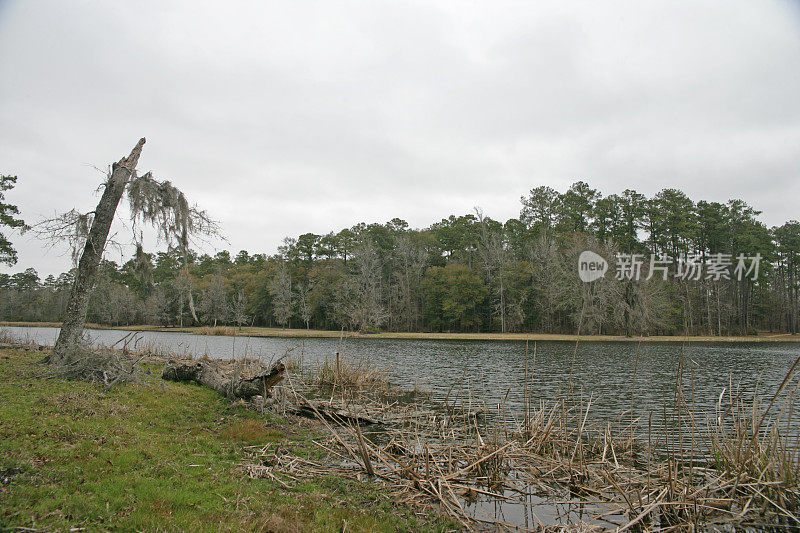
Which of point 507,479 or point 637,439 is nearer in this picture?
point 507,479

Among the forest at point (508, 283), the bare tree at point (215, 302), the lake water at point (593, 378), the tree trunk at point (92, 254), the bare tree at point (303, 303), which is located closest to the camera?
the tree trunk at point (92, 254)

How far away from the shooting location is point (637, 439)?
9.78 meters

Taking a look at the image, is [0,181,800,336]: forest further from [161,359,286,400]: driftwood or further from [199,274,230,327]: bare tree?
[161,359,286,400]: driftwood

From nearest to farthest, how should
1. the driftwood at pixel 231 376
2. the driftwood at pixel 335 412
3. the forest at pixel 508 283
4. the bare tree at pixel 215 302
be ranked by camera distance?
the driftwood at pixel 335 412
the driftwood at pixel 231 376
the forest at pixel 508 283
the bare tree at pixel 215 302

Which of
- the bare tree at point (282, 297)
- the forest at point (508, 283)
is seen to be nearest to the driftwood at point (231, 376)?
the forest at point (508, 283)

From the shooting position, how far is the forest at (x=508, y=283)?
2330 inches

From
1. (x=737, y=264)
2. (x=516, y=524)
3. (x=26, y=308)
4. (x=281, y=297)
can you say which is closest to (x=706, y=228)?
(x=737, y=264)

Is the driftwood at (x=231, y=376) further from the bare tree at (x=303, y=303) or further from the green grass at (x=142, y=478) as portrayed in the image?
the bare tree at (x=303, y=303)

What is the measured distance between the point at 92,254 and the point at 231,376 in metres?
5.33

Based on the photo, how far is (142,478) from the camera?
17.7 feet

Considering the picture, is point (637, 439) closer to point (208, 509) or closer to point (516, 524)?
point (516, 524)

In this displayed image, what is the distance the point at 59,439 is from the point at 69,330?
706 centimetres

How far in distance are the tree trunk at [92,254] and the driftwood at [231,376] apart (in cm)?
265

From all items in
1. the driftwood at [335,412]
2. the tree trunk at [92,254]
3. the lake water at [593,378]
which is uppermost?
the tree trunk at [92,254]
